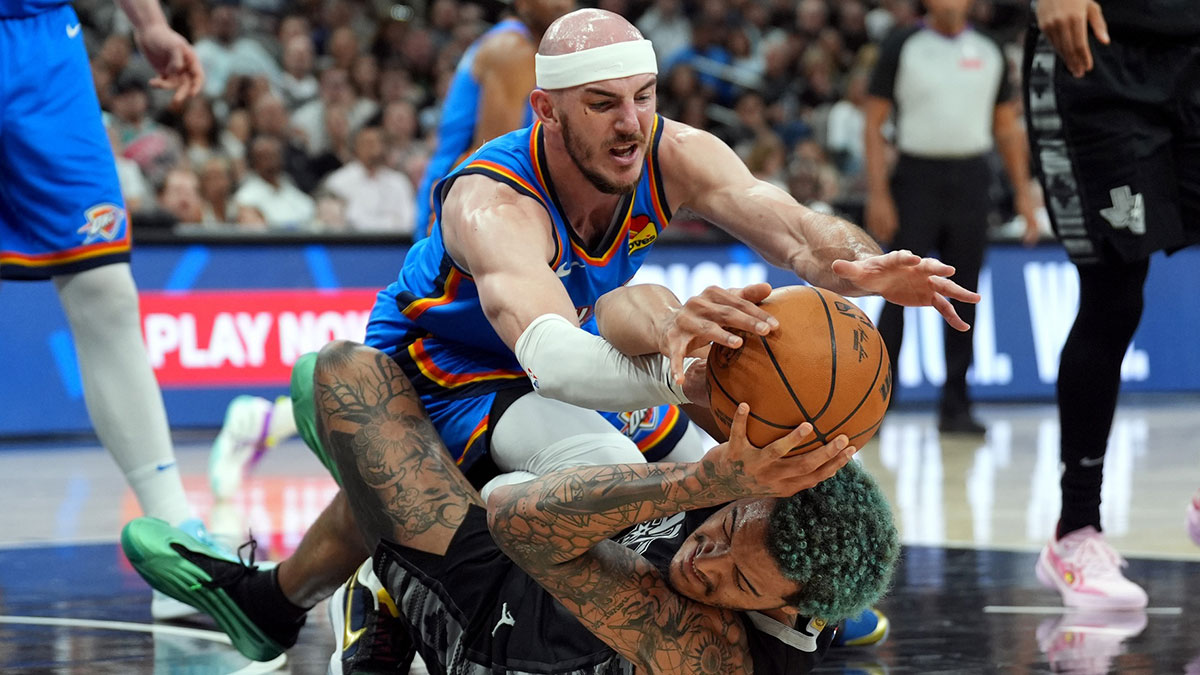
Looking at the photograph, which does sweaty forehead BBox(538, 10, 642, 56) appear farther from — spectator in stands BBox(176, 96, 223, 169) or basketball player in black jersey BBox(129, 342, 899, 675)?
spectator in stands BBox(176, 96, 223, 169)

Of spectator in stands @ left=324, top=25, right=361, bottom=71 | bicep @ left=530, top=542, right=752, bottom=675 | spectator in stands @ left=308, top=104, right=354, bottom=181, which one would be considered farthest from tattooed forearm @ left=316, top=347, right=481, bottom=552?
spectator in stands @ left=324, top=25, right=361, bottom=71

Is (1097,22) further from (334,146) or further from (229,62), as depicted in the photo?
(229,62)

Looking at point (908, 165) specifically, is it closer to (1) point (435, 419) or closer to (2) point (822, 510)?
(1) point (435, 419)

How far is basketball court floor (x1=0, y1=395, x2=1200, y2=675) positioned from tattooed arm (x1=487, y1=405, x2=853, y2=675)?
2.70 ft

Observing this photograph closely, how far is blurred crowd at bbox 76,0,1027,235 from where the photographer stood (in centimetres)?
870

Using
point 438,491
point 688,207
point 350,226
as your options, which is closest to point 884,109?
point 350,226

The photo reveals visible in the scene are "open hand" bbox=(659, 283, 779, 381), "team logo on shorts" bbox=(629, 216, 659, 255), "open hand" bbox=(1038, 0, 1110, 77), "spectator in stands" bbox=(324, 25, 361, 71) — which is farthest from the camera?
"spectator in stands" bbox=(324, 25, 361, 71)

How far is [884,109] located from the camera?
7.11 metres

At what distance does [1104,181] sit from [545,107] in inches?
58.0

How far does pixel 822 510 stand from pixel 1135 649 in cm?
127

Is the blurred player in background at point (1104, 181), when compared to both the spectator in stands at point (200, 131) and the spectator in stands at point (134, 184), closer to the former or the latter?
the spectator in stands at point (134, 184)

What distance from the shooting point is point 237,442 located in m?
5.40

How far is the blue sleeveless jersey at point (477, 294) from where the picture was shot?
2.94 metres

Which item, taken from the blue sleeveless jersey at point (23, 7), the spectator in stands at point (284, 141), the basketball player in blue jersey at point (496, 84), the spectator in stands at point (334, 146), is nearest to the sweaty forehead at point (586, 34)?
the blue sleeveless jersey at point (23, 7)
